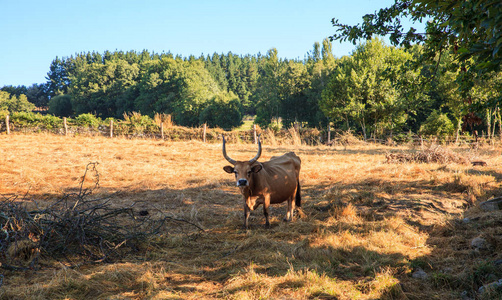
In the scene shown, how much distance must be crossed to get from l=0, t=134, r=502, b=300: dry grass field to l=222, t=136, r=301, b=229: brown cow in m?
0.51

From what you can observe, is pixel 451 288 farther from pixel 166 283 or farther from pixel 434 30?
pixel 434 30

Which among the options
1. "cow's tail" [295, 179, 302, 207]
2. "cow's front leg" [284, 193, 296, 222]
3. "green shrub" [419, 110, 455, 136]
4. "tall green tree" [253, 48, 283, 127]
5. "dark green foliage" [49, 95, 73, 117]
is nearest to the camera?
"cow's front leg" [284, 193, 296, 222]

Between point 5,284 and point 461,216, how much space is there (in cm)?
763

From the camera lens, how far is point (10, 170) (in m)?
12.4

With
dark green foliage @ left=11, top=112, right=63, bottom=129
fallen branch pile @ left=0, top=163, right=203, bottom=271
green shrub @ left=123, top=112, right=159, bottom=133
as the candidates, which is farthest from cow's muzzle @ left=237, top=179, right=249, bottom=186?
dark green foliage @ left=11, top=112, right=63, bottom=129

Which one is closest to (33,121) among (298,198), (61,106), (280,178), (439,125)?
(298,198)

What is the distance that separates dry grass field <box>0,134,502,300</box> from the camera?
158 inches

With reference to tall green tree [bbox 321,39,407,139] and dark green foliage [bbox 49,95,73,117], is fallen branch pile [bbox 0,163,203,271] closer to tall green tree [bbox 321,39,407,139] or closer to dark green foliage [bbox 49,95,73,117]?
tall green tree [bbox 321,39,407,139]

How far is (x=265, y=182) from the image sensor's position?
6.92 m

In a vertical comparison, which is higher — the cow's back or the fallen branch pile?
the cow's back

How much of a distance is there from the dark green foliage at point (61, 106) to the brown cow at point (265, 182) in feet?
294

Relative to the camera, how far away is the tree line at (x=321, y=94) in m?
11.1

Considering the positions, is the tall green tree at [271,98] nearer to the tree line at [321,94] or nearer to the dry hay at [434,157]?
the tree line at [321,94]

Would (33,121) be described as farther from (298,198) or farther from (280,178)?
(280,178)
